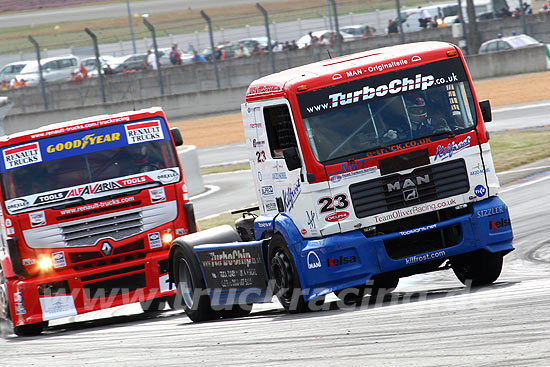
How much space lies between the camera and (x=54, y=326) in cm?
1312

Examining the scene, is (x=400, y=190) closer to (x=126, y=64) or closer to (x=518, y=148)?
(x=518, y=148)

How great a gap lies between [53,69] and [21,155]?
36745 millimetres

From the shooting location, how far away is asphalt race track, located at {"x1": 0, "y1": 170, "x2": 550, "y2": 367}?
5836mm

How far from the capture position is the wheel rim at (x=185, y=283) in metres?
10.8

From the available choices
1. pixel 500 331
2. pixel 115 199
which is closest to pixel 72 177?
pixel 115 199

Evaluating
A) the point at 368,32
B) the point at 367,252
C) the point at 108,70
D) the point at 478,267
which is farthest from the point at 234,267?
the point at 368,32

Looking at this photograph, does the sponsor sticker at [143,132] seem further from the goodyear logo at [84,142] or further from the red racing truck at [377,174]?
the red racing truck at [377,174]

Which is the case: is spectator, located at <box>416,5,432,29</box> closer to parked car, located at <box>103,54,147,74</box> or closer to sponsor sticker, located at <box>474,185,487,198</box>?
parked car, located at <box>103,54,147,74</box>

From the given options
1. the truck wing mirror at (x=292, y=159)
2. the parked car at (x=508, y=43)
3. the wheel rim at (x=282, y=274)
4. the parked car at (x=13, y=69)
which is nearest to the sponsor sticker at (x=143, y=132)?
the wheel rim at (x=282, y=274)

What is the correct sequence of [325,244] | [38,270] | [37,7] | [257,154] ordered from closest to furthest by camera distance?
[325,244], [257,154], [38,270], [37,7]

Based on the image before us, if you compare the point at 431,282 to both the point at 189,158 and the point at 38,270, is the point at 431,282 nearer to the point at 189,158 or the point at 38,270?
the point at 38,270

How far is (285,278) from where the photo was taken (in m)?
9.20

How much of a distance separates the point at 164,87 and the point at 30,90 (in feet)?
19.4

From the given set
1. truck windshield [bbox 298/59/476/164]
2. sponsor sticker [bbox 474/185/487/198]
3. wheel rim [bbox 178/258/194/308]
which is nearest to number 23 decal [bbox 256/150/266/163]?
truck windshield [bbox 298/59/476/164]
